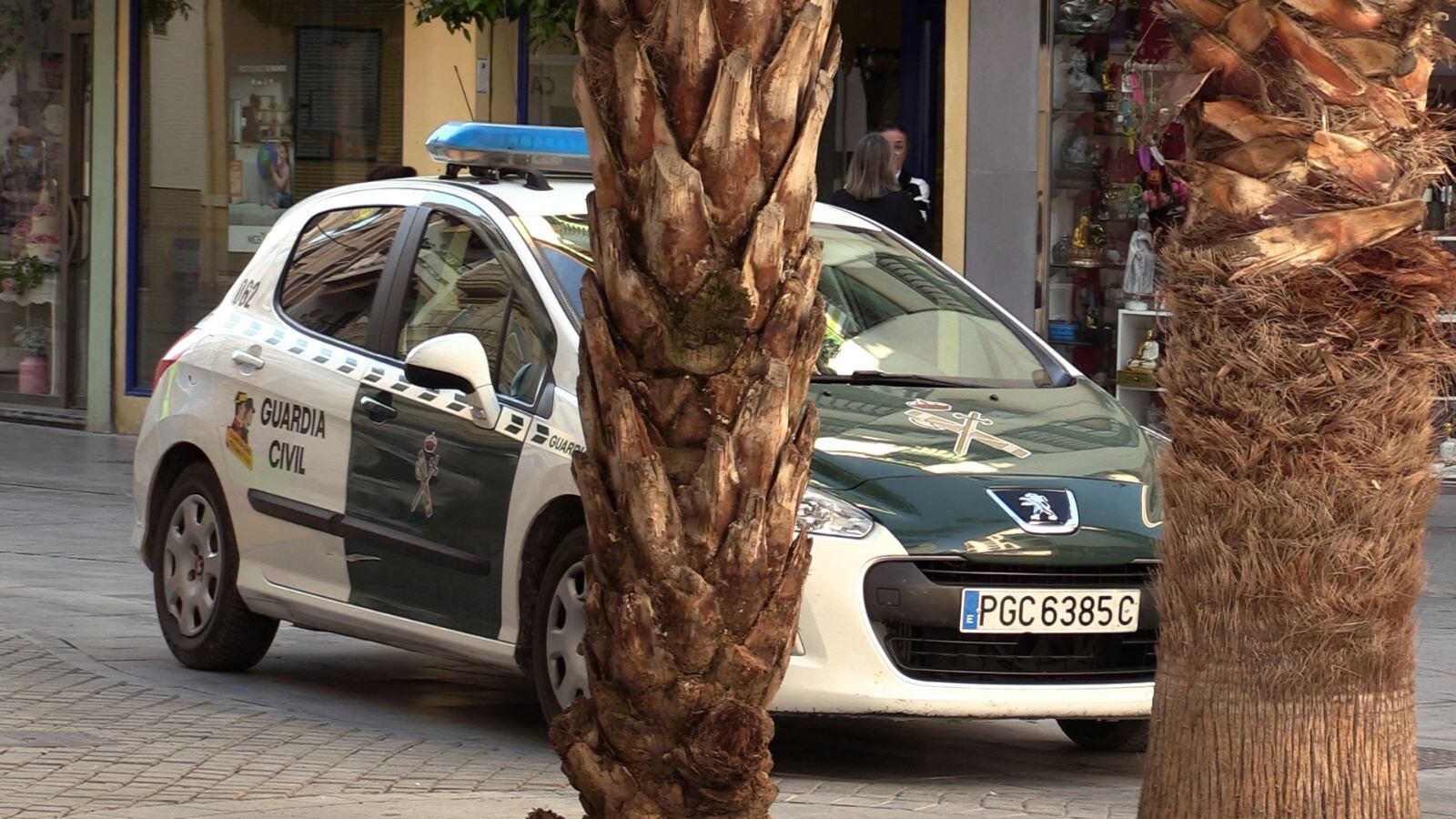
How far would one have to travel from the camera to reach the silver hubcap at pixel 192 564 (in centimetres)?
829

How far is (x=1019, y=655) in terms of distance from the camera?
21.7 ft

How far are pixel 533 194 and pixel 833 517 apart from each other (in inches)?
77.4

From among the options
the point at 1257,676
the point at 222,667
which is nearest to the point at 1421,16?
the point at 1257,676

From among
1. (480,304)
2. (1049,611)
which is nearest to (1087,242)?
(480,304)

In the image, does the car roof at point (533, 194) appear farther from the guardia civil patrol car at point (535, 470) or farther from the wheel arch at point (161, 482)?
the wheel arch at point (161, 482)

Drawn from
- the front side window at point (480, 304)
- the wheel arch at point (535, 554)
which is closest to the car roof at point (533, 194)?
the front side window at point (480, 304)

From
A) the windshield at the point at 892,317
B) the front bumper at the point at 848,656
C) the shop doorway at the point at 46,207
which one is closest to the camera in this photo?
the front bumper at the point at 848,656

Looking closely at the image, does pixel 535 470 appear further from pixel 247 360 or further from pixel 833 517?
pixel 247 360

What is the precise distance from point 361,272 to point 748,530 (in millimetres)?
4554

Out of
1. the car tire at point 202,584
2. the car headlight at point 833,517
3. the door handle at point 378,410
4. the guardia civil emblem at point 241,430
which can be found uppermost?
the door handle at point 378,410

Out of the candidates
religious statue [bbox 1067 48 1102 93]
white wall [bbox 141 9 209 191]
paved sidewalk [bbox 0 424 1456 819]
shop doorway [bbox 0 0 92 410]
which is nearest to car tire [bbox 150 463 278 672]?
paved sidewalk [bbox 0 424 1456 819]

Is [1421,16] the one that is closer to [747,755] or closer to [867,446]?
[747,755]

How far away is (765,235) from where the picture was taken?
3705 mm

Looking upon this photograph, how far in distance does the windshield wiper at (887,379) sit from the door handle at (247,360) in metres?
2.00
